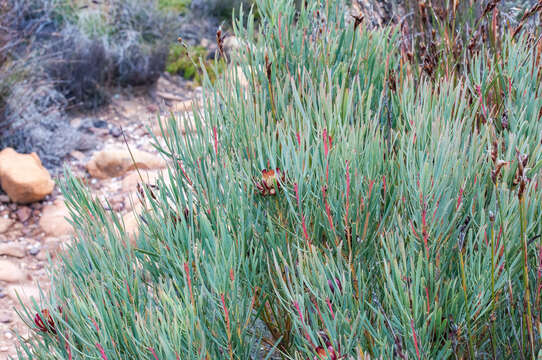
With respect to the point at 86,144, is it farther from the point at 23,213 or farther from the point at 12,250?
the point at 12,250

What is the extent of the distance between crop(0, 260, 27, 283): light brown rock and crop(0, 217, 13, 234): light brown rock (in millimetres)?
481

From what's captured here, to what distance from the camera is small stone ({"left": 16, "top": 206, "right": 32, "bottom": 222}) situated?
4.28 m

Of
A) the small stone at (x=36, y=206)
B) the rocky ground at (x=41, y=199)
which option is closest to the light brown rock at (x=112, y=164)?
the rocky ground at (x=41, y=199)

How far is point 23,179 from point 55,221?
18.1 inches

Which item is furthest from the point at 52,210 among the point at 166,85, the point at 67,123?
the point at 166,85

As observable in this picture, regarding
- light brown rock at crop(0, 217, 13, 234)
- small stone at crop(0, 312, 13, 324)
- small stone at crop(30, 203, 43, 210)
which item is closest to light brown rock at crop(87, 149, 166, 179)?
small stone at crop(30, 203, 43, 210)

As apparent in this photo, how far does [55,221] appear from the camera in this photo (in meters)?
4.21

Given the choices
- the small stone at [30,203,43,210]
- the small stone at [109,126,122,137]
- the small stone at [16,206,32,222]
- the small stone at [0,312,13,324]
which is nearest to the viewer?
the small stone at [0,312,13,324]

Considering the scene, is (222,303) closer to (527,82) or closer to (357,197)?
(357,197)

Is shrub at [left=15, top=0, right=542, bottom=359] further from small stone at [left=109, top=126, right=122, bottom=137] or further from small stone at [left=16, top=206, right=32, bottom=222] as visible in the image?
small stone at [left=109, top=126, right=122, bottom=137]

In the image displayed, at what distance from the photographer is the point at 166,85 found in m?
6.66

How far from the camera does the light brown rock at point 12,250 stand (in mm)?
3893

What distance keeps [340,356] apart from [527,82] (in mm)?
1264

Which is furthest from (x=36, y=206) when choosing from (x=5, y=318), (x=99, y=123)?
(x=99, y=123)
